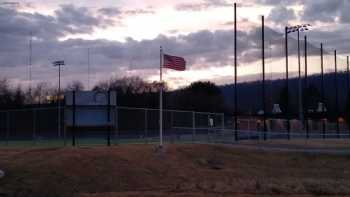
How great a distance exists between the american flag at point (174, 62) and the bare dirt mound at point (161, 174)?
422cm

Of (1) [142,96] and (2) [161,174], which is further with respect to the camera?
(1) [142,96]

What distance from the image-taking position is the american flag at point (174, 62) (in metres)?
30.3

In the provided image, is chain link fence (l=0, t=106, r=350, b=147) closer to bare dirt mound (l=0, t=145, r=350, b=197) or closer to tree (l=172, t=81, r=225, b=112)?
bare dirt mound (l=0, t=145, r=350, b=197)

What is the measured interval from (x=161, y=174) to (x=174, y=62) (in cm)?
796

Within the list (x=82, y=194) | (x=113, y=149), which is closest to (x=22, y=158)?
(x=113, y=149)

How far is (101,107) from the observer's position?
32.7 m

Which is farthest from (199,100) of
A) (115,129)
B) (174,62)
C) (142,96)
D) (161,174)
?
(161,174)

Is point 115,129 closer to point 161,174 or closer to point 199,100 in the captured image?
point 161,174

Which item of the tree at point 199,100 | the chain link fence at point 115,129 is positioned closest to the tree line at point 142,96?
the tree at point 199,100

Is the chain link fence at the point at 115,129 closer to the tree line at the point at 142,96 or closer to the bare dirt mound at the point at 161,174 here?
the bare dirt mound at the point at 161,174

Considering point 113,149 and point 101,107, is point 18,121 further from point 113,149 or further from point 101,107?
point 113,149

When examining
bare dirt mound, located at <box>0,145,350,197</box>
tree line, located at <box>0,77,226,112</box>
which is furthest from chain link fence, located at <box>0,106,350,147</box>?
tree line, located at <box>0,77,226,112</box>

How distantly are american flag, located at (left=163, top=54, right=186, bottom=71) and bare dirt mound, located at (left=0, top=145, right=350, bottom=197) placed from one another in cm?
422

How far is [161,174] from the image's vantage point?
80.1 ft
